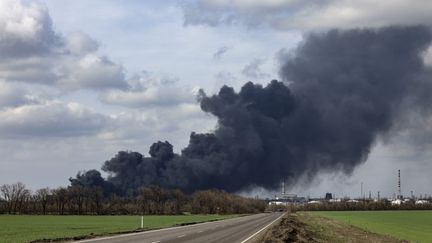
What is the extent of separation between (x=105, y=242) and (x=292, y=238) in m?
12.2

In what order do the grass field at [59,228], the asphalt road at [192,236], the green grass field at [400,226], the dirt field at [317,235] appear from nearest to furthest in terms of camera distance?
the dirt field at [317,235] < the asphalt road at [192,236] < the grass field at [59,228] < the green grass field at [400,226]

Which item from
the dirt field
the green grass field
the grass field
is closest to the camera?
the dirt field

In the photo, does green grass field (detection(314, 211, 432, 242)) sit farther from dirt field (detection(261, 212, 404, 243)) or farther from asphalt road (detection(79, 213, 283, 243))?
asphalt road (detection(79, 213, 283, 243))

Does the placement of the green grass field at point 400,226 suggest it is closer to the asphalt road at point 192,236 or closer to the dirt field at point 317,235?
the dirt field at point 317,235

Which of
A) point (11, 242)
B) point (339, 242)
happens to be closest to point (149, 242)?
point (11, 242)

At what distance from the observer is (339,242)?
43000 mm

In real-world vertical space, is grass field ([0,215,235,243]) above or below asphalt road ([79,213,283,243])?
below

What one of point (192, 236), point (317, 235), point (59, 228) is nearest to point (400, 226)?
point (317, 235)

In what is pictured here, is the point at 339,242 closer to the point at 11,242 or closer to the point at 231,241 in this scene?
the point at 231,241

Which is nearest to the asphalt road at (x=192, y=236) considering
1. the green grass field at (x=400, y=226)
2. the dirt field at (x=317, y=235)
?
Answer: the dirt field at (x=317, y=235)

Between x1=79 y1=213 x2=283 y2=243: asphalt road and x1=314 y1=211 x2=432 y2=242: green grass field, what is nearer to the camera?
x1=79 y1=213 x2=283 y2=243: asphalt road

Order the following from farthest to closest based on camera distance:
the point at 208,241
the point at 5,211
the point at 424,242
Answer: the point at 5,211
the point at 424,242
the point at 208,241

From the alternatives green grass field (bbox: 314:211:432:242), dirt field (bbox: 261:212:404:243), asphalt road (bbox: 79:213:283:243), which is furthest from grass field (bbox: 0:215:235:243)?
green grass field (bbox: 314:211:432:242)

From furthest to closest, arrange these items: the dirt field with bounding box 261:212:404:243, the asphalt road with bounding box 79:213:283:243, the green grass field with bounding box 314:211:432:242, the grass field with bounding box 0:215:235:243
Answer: the green grass field with bounding box 314:211:432:242
the grass field with bounding box 0:215:235:243
the asphalt road with bounding box 79:213:283:243
the dirt field with bounding box 261:212:404:243
